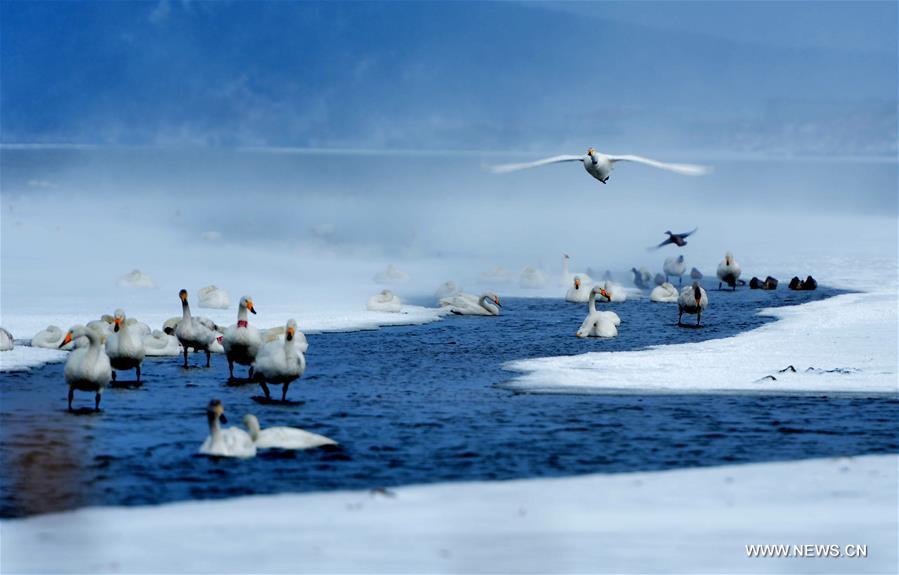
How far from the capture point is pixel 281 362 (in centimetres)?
2327

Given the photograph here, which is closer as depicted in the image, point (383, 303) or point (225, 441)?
point (225, 441)

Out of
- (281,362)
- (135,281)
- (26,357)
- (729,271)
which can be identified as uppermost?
(729,271)

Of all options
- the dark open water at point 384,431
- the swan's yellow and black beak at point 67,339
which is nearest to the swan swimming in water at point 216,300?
the dark open water at point 384,431

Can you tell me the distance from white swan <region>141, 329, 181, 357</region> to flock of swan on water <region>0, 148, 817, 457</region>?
2 centimetres

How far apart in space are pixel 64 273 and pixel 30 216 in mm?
31286

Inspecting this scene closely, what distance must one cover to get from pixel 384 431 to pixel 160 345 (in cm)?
780

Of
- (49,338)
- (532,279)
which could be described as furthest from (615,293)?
(49,338)

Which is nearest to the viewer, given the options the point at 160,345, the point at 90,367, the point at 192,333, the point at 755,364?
the point at 90,367

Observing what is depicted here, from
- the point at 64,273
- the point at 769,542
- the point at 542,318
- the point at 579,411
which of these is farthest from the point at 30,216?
the point at 769,542

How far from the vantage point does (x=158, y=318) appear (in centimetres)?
3416

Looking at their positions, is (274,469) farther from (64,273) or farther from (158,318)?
(64,273)

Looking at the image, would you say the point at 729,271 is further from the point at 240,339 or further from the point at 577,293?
the point at 240,339

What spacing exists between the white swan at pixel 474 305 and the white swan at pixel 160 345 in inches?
388

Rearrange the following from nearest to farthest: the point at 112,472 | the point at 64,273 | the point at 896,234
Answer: the point at 112,472 → the point at 64,273 → the point at 896,234
